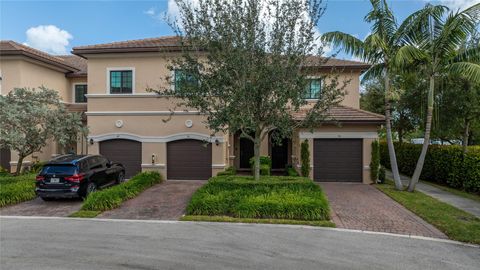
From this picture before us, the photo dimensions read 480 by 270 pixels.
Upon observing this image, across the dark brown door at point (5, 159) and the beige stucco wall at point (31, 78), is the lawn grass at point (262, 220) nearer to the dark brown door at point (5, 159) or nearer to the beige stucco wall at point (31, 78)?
the beige stucco wall at point (31, 78)

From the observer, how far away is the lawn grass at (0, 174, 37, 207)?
36.9 feet

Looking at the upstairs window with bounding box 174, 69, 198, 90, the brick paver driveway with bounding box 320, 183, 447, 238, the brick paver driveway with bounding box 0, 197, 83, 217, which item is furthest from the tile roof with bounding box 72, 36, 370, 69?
the brick paver driveway with bounding box 0, 197, 83, 217

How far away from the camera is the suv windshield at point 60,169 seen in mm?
11047

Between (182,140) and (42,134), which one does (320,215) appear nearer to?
(182,140)

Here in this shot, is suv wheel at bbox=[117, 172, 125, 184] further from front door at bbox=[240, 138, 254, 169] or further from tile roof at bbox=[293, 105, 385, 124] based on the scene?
tile roof at bbox=[293, 105, 385, 124]

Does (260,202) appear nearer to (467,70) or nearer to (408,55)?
(408,55)

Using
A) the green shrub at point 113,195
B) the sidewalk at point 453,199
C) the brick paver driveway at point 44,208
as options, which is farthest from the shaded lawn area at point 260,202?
the sidewalk at point 453,199

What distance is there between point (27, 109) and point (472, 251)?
16450mm

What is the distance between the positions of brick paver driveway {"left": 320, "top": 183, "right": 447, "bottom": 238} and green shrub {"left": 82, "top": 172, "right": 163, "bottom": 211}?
7287 mm

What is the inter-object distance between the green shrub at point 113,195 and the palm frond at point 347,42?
1022cm

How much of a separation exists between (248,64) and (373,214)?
6.30 meters

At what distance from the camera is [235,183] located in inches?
439

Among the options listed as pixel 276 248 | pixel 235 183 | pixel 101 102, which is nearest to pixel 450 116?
pixel 235 183

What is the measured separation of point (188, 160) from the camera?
16.5 metres
